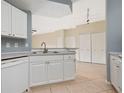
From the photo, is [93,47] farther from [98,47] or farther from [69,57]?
[69,57]

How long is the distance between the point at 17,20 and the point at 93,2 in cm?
264

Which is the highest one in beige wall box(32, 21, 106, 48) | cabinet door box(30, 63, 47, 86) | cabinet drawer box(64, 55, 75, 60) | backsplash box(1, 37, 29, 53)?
beige wall box(32, 21, 106, 48)

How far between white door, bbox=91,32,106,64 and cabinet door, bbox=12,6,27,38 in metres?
5.37

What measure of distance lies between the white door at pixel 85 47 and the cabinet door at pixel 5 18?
→ 6.43 meters

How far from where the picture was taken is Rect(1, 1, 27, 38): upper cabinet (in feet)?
7.93

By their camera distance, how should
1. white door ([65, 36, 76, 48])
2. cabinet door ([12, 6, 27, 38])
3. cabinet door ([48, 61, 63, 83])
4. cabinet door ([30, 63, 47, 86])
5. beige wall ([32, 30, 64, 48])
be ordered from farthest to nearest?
beige wall ([32, 30, 64, 48])
white door ([65, 36, 76, 48])
cabinet door ([48, 61, 63, 83])
cabinet door ([30, 63, 47, 86])
cabinet door ([12, 6, 27, 38])

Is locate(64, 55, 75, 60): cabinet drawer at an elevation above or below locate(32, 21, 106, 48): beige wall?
below

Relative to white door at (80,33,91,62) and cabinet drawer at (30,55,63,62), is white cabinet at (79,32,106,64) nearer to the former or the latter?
white door at (80,33,91,62)

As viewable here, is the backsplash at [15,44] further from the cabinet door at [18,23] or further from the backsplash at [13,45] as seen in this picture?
the cabinet door at [18,23]

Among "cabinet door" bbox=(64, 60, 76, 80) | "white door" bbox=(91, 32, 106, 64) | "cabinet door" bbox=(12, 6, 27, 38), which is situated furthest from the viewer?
"white door" bbox=(91, 32, 106, 64)

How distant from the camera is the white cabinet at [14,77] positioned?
1820 mm

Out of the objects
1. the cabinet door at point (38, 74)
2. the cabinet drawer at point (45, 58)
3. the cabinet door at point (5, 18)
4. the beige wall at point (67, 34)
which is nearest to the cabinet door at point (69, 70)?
the cabinet drawer at point (45, 58)

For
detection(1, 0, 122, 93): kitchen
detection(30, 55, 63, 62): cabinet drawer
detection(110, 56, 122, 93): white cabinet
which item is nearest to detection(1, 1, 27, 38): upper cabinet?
detection(1, 0, 122, 93): kitchen

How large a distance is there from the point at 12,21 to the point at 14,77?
124 cm
